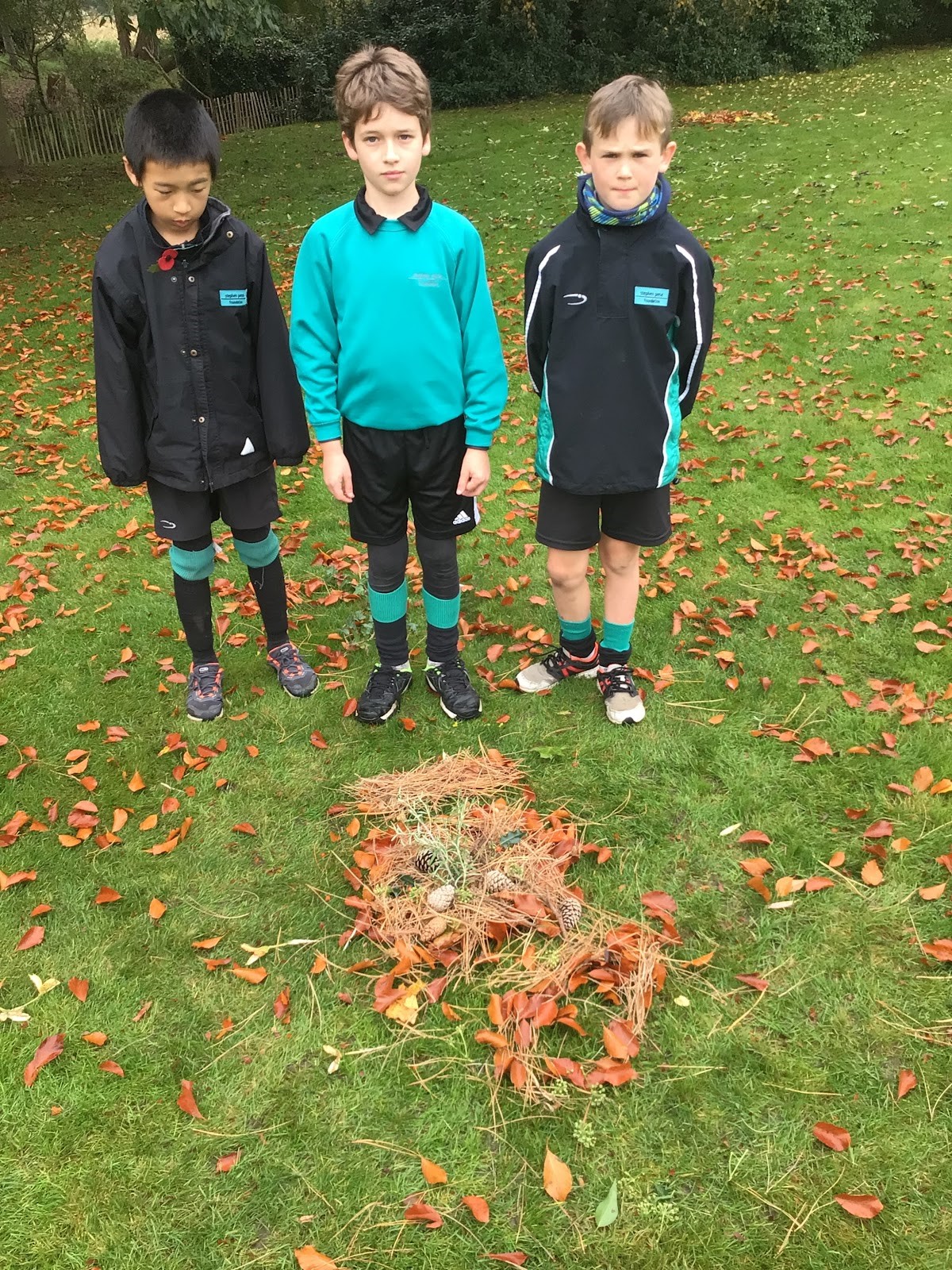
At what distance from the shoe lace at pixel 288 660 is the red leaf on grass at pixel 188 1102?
1.79 m

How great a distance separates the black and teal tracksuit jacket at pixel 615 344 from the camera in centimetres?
273

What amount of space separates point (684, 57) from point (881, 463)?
21.6 m

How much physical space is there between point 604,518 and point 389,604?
0.93 m

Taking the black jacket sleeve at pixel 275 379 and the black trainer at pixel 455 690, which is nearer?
the black jacket sleeve at pixel 275 379

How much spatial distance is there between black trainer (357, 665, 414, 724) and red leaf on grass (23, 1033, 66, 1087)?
1567mm

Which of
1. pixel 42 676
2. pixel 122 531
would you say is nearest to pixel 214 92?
pixel 122 531

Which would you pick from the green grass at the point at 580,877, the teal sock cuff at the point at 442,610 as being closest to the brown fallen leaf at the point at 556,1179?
the green grass at the point at 580,877

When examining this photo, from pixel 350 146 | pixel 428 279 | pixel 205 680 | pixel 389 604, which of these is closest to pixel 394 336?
pixel 428 279

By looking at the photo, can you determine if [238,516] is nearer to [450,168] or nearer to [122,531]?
[122,531]

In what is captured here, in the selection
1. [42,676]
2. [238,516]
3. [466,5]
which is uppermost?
[466,5]

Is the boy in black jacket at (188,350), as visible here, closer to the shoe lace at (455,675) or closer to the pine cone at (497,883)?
the shoe lace at (455,675)

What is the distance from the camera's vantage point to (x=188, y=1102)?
2264mm

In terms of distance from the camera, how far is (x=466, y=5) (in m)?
22.2

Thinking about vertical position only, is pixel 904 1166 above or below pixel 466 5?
below
